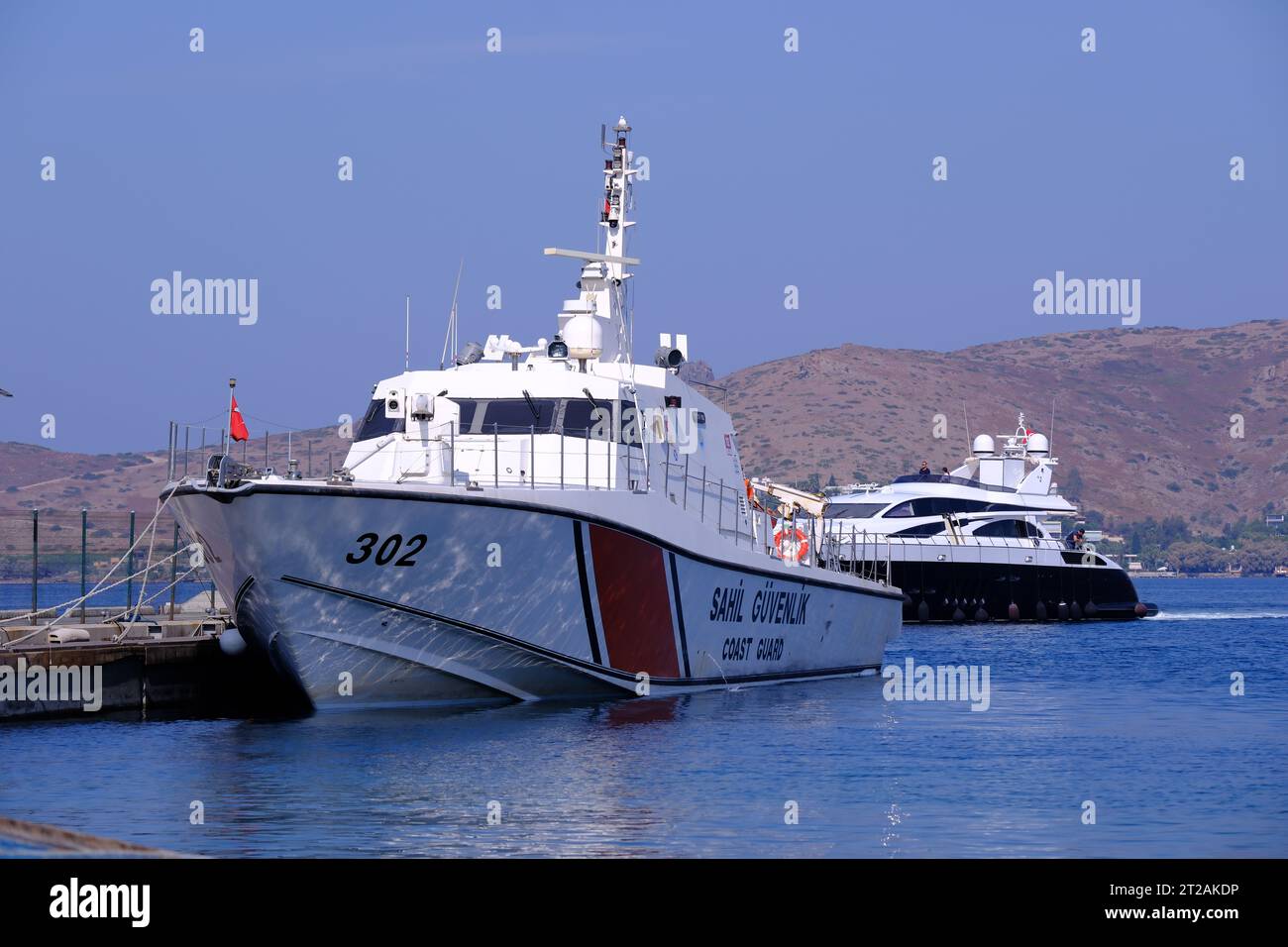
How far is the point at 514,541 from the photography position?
18.9 metres

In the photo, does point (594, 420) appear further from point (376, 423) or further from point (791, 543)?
point (791, 543)

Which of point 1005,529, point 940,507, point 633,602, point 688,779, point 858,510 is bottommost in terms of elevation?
point 688,779

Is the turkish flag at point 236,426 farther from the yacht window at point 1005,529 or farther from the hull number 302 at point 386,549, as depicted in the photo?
the yacht window at point 1005,529

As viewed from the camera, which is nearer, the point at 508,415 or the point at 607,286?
the point at 508,415

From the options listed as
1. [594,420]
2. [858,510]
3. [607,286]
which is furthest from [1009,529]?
[594,420]

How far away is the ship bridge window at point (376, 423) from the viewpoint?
848 inches

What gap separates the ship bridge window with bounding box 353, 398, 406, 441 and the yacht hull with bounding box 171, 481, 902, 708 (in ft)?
9.61

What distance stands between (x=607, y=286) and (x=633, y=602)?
6294 millimetres

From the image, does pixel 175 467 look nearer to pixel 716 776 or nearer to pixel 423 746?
pixel 423 746

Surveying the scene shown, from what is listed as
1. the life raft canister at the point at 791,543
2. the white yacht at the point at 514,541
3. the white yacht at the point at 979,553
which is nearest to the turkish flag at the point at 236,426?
the white yacht at the point at 514,541

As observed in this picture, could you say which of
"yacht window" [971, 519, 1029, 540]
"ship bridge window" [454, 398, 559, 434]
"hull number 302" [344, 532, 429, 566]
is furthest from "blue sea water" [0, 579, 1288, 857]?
"yacht window" [971, 519, 1029, 540]

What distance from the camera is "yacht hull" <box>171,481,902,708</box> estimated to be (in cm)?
1831

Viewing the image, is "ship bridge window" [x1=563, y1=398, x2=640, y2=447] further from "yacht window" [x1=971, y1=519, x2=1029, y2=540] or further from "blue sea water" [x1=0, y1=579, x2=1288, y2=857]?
"yacht window" [x1=971, y1=519, x2=1029, y2=540]
